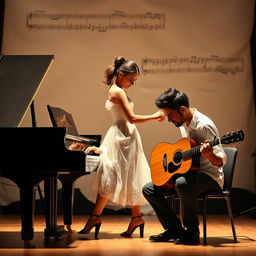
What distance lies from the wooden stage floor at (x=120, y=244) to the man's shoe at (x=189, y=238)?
63mm

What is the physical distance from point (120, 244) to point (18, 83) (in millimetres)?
1473

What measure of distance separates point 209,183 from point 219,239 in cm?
57

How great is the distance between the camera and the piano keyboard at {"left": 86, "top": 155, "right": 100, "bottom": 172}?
3633 millimetres

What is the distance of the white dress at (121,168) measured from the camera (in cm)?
385

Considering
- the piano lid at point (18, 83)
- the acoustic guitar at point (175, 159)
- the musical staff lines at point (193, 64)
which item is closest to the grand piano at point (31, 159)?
the piano lid at point (18, 83)

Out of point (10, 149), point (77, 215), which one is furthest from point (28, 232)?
point (77, 215)

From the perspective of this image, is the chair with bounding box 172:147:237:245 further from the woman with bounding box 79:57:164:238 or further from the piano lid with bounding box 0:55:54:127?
the piano lid with bounding box 0:55:54:127

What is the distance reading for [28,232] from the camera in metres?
3.23

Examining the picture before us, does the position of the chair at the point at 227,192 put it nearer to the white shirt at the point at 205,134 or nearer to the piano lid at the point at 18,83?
the white shirt at the point at 205,134

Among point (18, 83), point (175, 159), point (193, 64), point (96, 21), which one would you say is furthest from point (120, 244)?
point (96, 21)

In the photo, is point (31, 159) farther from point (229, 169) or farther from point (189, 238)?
point (229, 169)

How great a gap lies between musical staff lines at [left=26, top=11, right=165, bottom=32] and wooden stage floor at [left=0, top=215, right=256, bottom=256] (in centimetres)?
264

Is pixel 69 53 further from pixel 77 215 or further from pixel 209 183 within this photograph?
pixel 209 183

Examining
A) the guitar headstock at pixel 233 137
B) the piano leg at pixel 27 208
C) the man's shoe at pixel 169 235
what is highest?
the guitar headstock at pixel 233 137
